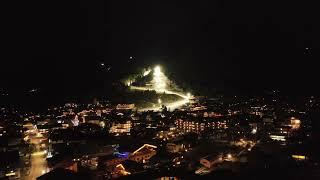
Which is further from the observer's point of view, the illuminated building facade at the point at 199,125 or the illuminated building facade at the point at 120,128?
the illuminated building facade at the point at 199,125

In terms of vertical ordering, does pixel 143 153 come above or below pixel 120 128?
below

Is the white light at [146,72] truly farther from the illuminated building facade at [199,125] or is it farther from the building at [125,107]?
the illuminated building facade at [199,125]

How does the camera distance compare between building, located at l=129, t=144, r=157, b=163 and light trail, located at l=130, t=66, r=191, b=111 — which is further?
light trail, located at l=130, t=66, r=191, b=111

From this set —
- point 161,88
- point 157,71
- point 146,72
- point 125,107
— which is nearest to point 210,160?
point 125,107

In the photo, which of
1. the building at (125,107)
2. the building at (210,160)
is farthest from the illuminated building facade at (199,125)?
the building at (125,107)

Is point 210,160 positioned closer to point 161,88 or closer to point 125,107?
point 125,107

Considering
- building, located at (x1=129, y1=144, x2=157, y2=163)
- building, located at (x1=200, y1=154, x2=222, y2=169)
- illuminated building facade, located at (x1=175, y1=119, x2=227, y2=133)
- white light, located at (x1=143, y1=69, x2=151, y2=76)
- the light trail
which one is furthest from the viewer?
white light, located at (x1=143, y1=69, x2=151, y2=76)

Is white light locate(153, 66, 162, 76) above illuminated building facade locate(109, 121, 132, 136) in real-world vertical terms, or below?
above

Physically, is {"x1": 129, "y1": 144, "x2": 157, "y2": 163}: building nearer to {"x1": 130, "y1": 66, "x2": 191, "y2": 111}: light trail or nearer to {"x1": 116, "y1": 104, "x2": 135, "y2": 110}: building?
{"x1": 116, "y1": 104, "x2": 135, "y2": 110}: building

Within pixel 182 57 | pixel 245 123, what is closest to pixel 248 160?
pixel 245 123

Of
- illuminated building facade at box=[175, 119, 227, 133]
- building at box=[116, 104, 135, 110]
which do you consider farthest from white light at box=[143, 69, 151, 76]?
illuminated building facade at box=[175, 119, 227, 133]

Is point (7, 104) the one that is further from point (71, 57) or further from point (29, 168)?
point (29, 168)
